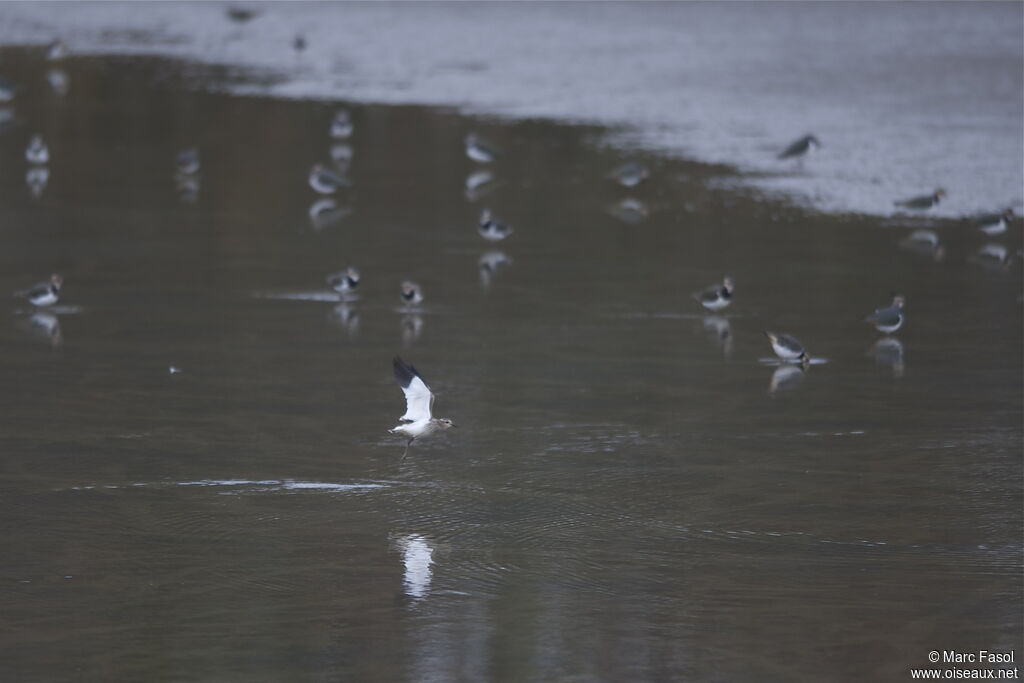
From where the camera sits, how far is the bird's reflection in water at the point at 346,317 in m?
12.6

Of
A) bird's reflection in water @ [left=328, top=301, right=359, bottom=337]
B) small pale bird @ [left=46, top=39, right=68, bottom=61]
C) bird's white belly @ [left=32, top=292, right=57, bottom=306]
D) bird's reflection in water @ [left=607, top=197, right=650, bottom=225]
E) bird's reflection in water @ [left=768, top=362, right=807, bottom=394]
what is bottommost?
bird's reflection in water @ [left=768, top=362, right=807, bottom=394]

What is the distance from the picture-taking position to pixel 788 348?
11.6 metres

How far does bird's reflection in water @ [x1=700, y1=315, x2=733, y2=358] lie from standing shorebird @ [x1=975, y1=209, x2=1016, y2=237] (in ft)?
14.0

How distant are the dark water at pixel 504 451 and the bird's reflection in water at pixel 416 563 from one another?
16 millimetres

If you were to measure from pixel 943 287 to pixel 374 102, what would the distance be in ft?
48.7

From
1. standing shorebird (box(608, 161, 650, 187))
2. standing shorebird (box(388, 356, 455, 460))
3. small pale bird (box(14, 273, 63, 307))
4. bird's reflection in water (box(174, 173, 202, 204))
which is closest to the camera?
standing shorebird (box(388, 356, 455, 460))

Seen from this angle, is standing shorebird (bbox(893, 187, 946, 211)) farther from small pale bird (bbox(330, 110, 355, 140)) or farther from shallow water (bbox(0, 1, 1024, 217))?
small pale bird (bbox(330, 110, 355, 140))

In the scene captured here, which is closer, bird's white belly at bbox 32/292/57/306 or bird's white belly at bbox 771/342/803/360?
bird's white belly at bbox 771/342/803/360

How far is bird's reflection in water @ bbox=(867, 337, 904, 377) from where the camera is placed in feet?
38.6

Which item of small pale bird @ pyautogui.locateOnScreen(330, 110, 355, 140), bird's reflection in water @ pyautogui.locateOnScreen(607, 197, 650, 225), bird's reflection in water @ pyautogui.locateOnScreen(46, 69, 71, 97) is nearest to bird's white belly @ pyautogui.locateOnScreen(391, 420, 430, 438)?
bird's reflection in water @ pyautogui.locateOnScreen(607, 197, 650, 225)

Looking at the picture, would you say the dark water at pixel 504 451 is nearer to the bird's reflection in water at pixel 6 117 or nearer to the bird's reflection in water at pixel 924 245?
the bird's reflection in water at pixel 924 245

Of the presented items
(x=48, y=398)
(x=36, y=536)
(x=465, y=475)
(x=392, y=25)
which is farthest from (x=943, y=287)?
(x=392, y=25)

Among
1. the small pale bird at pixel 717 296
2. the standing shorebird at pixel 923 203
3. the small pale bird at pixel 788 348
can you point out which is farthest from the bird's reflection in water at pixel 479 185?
the small pale bird at pixel 788 348

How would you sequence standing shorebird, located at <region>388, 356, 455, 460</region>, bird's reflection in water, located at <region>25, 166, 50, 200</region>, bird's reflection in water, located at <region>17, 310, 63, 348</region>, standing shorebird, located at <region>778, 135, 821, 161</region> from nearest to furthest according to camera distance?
1. standing shorebird, located at <region>388, 356, 455, 460</region>
2. bird's reflection in water, located at <region>17, 310, 63, 348</region>
3. bird's reflection in water, located at <region>25, 166, 50, 200</region>
4. standing shorebird, located at <region>778, 135, 821, 161</region>
